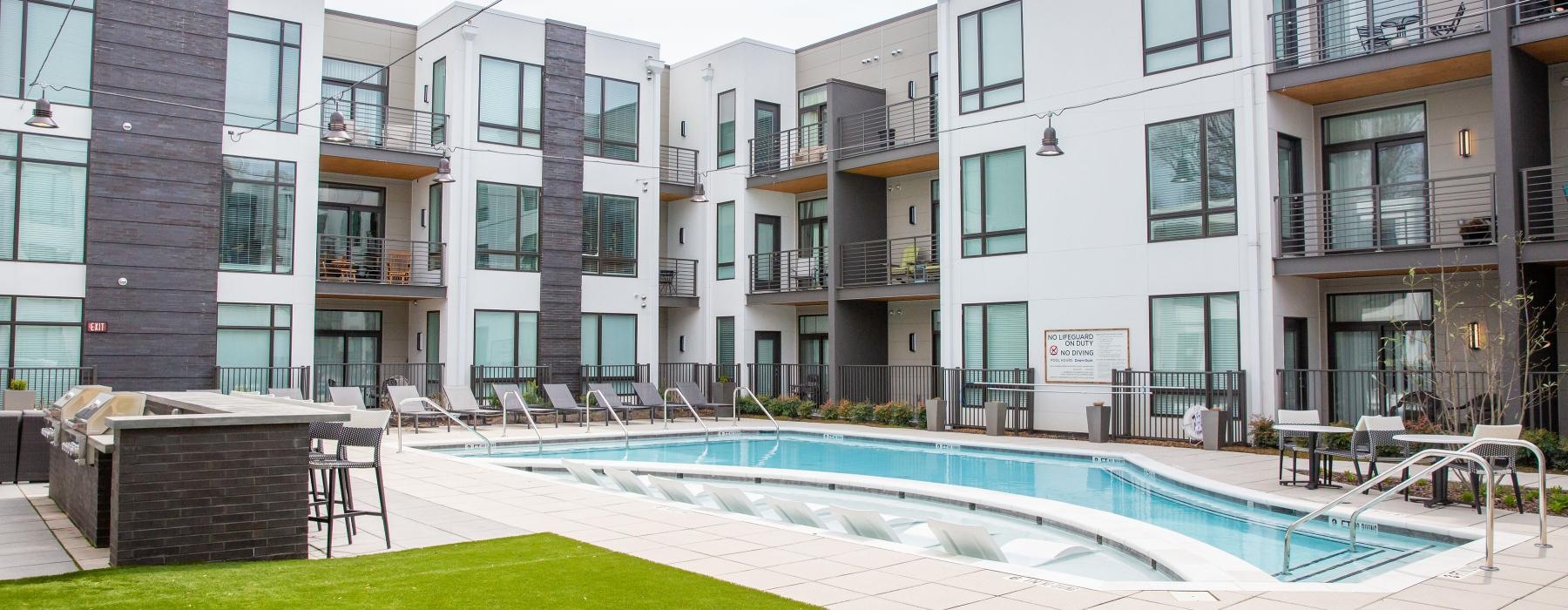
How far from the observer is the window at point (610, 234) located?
22.7 m

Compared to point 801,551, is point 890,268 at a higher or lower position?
higher

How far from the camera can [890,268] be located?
810 inches

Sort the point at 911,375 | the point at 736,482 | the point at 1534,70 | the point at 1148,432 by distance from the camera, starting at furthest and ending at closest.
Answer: the point at 911,375
the point at 1148,432
the point at 1534,70
the point at 736,482

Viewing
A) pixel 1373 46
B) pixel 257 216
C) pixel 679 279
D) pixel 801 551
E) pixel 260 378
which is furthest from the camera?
pixel 679 279

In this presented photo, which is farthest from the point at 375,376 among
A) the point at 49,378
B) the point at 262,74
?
the point at 262,74

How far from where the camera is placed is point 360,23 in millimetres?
21578

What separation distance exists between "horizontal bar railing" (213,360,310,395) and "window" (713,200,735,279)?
28.3 ft

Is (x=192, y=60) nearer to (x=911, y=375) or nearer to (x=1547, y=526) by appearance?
(x=911, y=375)

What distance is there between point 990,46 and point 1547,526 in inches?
472

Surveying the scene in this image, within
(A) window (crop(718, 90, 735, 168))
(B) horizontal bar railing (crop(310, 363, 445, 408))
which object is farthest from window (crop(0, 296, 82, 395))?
(A) window (crop(718, 90, 735, 168))

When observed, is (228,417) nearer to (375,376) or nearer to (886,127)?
(375,376)

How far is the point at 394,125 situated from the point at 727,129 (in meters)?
6.80

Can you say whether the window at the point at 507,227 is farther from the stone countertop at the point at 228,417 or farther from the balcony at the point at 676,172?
the stone countertop at the point at 228,417

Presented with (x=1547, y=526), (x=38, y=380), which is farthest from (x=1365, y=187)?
(x=38, y=380)
